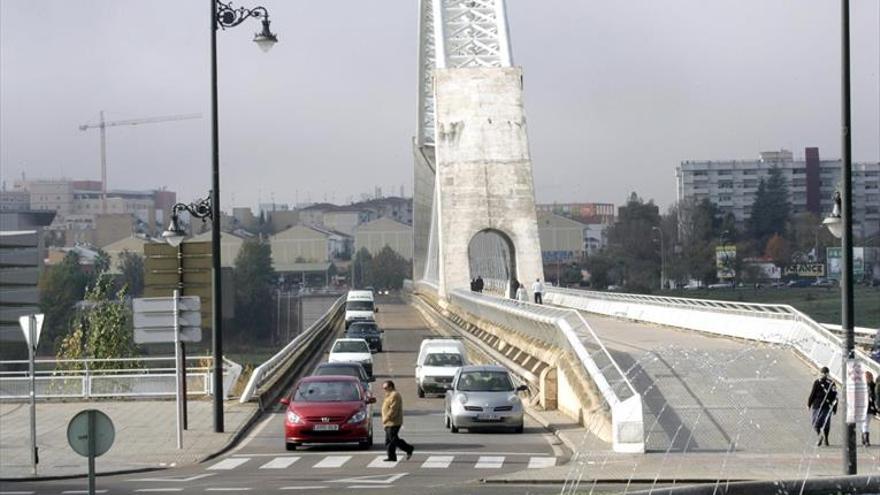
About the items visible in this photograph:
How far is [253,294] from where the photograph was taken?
125m

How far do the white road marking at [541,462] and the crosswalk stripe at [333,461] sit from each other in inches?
126

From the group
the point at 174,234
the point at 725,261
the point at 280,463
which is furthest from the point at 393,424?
the point at 725,261

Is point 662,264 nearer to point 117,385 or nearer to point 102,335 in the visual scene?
point 102,335

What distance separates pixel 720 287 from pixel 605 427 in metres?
74.8

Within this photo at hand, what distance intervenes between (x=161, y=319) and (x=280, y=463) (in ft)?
17.6

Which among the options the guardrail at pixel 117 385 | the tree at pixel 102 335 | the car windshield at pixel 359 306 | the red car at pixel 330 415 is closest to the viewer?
the red car at pixel 330 415

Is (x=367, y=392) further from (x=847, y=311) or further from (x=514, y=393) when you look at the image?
(x=847, y=311)

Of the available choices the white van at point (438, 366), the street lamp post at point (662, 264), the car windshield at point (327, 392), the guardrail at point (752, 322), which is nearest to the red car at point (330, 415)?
the car windshield at point (327, 392)

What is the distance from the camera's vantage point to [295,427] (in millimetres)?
28672

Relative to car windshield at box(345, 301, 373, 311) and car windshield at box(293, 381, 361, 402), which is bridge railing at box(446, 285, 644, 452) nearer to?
car windshield at box(293, 381, 361, 402)

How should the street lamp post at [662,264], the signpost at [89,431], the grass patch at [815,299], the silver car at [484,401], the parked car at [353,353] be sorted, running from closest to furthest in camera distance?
1. the signpost at [89,431]
2. the silver car at [484,401]
3. the parked car at [353,353]
4. the grass patch at [815,299]
5. the street lamp post at [662,264]

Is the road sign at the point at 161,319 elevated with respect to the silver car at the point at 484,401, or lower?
elevated

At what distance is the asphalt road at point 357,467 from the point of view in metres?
22.0

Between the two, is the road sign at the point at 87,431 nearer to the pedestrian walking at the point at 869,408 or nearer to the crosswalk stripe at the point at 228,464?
the crosswalk stripe at the point at 228,464
